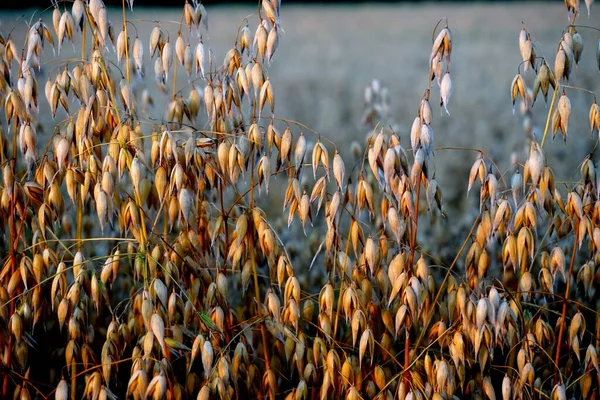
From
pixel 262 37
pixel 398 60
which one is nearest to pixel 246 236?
pixel 262 37

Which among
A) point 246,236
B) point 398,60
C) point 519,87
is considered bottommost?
point 398,60

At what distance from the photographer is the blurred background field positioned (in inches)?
189

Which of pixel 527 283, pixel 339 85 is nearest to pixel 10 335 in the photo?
pixel 527 283

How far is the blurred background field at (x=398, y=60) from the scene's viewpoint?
4809mm

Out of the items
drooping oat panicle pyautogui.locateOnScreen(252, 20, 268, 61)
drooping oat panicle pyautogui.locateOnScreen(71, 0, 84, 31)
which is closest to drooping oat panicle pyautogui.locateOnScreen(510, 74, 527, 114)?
drooping oat panicle pyautogui.locateOnScreen(252, 20, 268, 61)

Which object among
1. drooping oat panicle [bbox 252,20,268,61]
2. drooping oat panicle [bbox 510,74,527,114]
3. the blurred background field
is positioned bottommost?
the blurred background field

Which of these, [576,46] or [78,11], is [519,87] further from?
[78,11]

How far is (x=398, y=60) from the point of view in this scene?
550 cm

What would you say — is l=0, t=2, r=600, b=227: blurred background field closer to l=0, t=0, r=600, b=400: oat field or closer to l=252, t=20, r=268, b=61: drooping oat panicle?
l=0, t=0, r=600, b=400: oat field

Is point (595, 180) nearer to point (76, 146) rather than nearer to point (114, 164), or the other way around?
point (114, 164)

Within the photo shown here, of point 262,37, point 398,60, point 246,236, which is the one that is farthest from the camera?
point 398,60

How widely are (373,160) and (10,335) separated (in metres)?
0.86

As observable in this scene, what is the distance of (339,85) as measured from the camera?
546 centimetres

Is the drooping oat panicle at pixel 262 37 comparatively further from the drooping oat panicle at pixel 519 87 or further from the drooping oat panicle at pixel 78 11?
the drooping oat panicle at pixel 519 87
